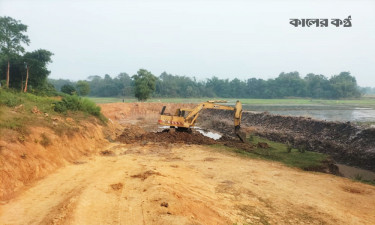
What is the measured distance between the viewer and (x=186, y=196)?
7.23 metres

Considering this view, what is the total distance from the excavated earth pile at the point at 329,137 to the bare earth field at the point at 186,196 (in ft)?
18.3

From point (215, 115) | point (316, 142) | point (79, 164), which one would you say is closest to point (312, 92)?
point (215, 115)

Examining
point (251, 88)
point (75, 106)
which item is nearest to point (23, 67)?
point (75, 106)

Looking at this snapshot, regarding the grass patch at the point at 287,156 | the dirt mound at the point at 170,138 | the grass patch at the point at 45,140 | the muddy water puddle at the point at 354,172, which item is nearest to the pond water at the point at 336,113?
the muddy water puddle at the point at 354,172

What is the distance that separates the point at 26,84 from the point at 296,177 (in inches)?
1196

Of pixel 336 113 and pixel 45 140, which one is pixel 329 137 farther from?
pixel 336 113

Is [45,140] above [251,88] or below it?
below

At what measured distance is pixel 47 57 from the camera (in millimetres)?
30812

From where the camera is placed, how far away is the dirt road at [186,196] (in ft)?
19.8

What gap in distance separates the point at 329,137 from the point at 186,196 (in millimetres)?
15269

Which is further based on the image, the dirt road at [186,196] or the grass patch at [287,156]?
the grass patch at [287,156]

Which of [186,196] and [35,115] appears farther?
[35,115]

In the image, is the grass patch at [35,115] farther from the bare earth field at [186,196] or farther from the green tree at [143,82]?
the green tree at [143,82]

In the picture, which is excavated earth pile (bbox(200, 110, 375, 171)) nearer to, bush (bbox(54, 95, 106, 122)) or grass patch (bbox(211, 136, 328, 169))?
Answer: grass patch (bbox(211, 136, 328, 169))
